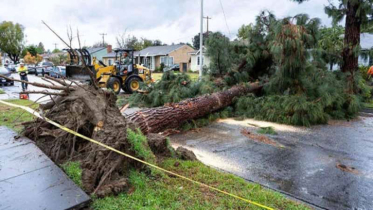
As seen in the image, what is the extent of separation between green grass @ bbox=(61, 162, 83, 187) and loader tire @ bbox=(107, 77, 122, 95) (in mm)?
8699

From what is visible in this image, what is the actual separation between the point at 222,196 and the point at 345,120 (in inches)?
205

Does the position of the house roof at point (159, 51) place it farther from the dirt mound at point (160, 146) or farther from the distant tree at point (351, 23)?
the dirt mound at point (160, 146)

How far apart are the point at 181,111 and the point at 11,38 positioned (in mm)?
51010

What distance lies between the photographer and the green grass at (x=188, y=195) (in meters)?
2.37

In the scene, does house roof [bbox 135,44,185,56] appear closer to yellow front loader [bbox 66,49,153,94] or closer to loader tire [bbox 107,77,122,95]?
yellow front loader [bbox 66,49,153,94]

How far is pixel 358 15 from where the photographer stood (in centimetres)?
711

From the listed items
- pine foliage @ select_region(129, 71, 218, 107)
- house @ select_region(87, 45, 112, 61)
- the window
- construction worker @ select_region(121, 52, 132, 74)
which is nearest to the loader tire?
construction worker @ select_region(121, 52, 132, 74)

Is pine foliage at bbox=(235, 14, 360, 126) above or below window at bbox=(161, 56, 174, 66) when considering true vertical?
below

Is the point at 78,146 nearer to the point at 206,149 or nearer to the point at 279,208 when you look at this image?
the point at 206,149

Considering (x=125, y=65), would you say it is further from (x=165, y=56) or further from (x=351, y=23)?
(x=165, y=56)

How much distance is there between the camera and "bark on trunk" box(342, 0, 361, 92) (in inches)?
289

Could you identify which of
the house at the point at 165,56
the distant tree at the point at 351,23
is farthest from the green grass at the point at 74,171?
the house at the point at 165,56

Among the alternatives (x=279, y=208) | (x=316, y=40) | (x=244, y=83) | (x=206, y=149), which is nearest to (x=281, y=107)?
(x=244, y=83)

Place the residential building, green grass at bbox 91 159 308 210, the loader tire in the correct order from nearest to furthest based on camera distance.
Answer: green grass at bbox 91 159 308 210
the loader tire
the residential building
